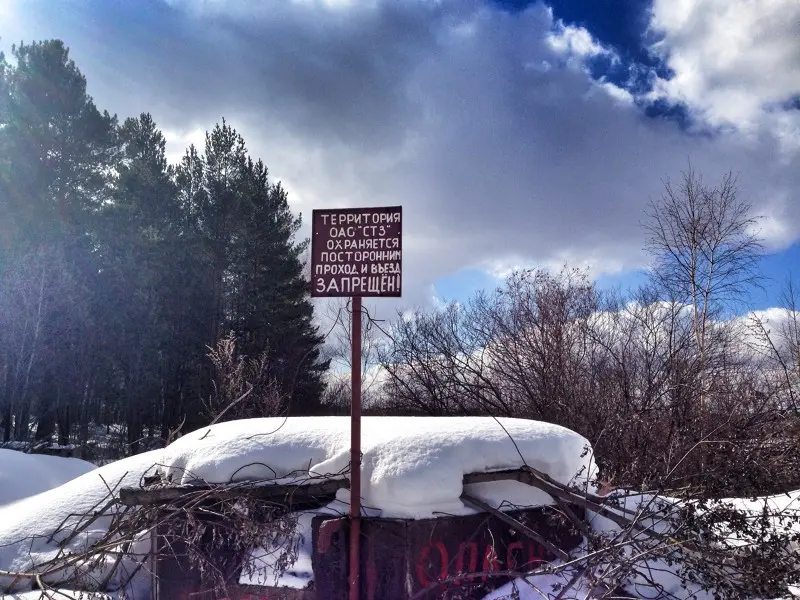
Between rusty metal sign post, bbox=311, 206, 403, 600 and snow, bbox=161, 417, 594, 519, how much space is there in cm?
40

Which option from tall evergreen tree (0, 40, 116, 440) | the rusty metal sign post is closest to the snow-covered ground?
the rusty metal sign post

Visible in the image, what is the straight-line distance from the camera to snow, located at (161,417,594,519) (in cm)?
397

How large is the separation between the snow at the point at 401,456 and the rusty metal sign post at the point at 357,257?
1.31ft

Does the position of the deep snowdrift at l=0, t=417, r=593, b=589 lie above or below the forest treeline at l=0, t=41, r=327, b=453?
below

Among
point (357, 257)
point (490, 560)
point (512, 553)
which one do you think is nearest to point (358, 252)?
point (357, 257)

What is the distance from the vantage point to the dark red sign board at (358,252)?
409 cm

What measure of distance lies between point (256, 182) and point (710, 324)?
18650 millimetres

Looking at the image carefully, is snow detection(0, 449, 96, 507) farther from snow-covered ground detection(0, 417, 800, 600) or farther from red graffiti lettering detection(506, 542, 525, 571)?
red graffiti lettering detection(506, 542, 525, 571)

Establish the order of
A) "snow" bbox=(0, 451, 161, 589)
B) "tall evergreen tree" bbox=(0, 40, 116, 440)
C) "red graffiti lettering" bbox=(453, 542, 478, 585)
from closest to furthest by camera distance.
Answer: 1. "red graffiti lettering" bbox=(453, 542, 478, 585)
2. "snow" bbox=(0, 451, 161, 589)
3. "tall evergreen tree" bbox=(0, 40, 116, 440)

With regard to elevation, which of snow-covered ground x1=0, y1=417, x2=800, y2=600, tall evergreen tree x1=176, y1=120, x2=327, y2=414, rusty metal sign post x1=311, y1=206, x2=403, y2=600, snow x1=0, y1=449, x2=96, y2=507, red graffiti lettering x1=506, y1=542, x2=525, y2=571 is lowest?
snow x1=0, y1=449, x2=96, y2=507

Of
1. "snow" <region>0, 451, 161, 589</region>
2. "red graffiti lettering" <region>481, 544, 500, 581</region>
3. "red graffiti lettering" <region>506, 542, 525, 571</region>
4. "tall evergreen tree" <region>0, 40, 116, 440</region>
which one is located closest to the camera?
"red graffiti lettering" <region>481, 544, 500, 581</region>

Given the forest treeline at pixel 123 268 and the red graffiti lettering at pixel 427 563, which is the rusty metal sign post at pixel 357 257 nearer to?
the red graffiti lettering at pixel 427 563

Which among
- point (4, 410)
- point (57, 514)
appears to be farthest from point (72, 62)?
point (57, 514)

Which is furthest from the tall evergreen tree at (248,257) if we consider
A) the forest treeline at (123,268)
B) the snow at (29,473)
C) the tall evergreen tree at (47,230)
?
the snow at (29,473)
